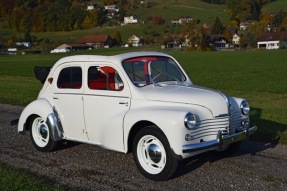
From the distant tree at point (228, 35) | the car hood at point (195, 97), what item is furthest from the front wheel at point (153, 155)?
the distant tree at point (228, 35)

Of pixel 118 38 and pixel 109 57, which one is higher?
pixel 118 38

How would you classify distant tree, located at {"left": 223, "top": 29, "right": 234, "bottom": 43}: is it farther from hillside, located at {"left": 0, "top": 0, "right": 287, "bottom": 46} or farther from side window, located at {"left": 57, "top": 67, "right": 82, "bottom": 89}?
side window, located at {"left": 57, "top": 67, "right": 82, "bottom": 89}

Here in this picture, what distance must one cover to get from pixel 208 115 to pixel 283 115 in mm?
6090

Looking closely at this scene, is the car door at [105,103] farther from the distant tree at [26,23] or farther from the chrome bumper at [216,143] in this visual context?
the distant tree at [26,23]

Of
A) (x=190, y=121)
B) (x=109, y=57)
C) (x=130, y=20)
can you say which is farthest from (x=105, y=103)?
(x=130, y=20)

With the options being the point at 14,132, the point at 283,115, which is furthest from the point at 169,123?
the point at 283,115

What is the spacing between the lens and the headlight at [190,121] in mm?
6039

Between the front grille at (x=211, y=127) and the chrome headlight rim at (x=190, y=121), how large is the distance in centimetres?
10

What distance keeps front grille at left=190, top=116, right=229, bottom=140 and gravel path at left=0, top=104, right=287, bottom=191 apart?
63 centimetres

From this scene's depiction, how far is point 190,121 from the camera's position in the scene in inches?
239

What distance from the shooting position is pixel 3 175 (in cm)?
632

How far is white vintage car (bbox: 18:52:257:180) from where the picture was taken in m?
6.20

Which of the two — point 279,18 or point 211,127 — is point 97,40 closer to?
point 279,18

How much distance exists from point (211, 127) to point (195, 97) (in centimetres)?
50
